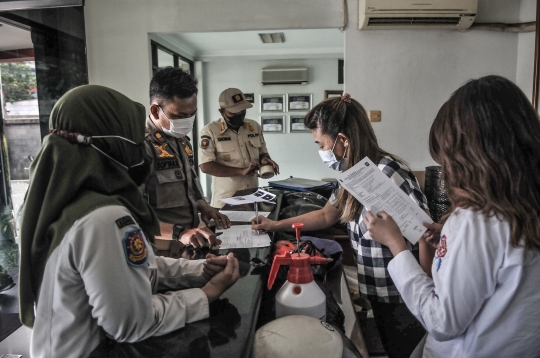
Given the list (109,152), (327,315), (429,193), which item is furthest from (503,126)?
(429,193)

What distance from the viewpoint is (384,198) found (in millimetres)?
1109

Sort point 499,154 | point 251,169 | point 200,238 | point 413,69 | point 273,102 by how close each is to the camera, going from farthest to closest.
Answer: point 273,102 → point 413,69 → point 251,169 → point 200,238 → point 499,154

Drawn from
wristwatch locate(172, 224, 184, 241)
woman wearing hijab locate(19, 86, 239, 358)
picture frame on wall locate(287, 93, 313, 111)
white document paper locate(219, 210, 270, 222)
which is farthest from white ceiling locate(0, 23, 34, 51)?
picture frame on wall locate(287, 93, 313, 111)

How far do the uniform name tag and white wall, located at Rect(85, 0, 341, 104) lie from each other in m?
2.49

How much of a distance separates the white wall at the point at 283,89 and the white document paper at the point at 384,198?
17.7ft

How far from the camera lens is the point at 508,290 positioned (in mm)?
757

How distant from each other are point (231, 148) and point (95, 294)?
2.74 m

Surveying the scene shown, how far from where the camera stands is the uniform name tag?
5.60 feet

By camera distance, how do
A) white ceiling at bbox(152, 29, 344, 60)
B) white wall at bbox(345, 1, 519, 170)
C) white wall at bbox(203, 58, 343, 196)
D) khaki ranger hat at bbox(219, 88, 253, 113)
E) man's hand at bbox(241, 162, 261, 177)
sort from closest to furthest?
1. man's hand at bbox(241, 162, 261, 177)
2. khaki ranger hat at bbox(219, 88, 253, 113)
3. white wall at bbox(345, 1, 519, 170)
4. white ceiling at bbox(152, 29, 344, 60)
5. white wall at bbox(203, 58, 343, 196)

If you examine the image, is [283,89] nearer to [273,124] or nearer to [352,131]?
[273,124]

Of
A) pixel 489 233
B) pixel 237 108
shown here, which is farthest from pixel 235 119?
pixel 489 233

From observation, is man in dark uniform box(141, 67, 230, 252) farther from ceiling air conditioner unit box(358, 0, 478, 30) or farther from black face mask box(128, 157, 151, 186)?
ceiling air conditioner unit box(358, 0, 478, 30)

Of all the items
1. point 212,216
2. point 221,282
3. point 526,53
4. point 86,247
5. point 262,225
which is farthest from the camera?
point 526,53

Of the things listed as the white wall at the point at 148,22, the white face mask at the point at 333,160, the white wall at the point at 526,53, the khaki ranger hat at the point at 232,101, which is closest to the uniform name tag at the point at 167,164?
the white face mask at the point at 333,160
